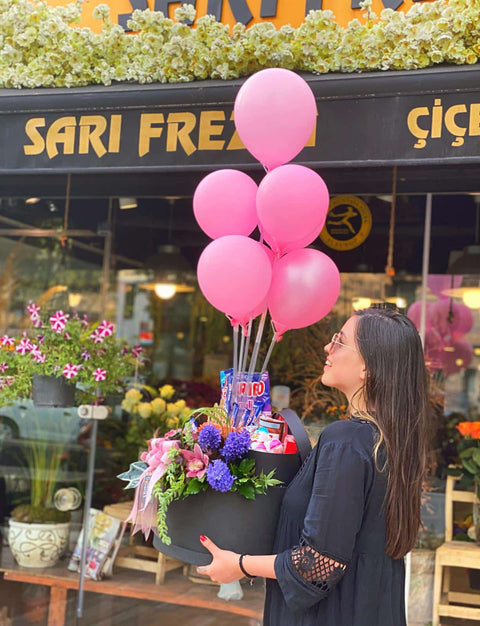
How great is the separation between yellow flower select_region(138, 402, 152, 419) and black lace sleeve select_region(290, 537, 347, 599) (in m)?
3.12

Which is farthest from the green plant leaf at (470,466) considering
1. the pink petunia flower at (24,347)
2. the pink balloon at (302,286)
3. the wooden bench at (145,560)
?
the pink petunia flower at (24,347)

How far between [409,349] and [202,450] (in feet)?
2.03

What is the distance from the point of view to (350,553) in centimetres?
188

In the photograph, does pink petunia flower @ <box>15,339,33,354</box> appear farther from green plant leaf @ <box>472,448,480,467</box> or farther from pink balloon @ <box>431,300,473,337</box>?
pink balloon @ <box>431,300,473,337</box>

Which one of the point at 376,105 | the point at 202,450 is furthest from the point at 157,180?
the point at 202,450

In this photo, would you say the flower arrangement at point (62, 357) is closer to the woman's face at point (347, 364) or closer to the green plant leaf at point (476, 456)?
the green plant leaf at point (476, 456)

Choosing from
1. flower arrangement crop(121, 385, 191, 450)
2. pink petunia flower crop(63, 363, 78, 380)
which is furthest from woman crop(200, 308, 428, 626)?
flower arrangement crop(121, 385, 191, 450)

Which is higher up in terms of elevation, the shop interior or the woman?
the shop interior

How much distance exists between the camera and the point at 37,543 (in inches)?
172

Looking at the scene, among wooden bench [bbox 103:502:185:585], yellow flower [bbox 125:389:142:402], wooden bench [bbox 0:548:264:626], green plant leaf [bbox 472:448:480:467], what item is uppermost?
yellow flower [bbox 125:389:142:402]

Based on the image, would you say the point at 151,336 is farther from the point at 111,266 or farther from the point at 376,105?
the point at 376,105

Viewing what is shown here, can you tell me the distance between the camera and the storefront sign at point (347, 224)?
5062 millimetres

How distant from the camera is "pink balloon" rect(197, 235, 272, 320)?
258 centimetres

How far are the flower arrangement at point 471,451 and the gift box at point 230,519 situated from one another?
236cm
